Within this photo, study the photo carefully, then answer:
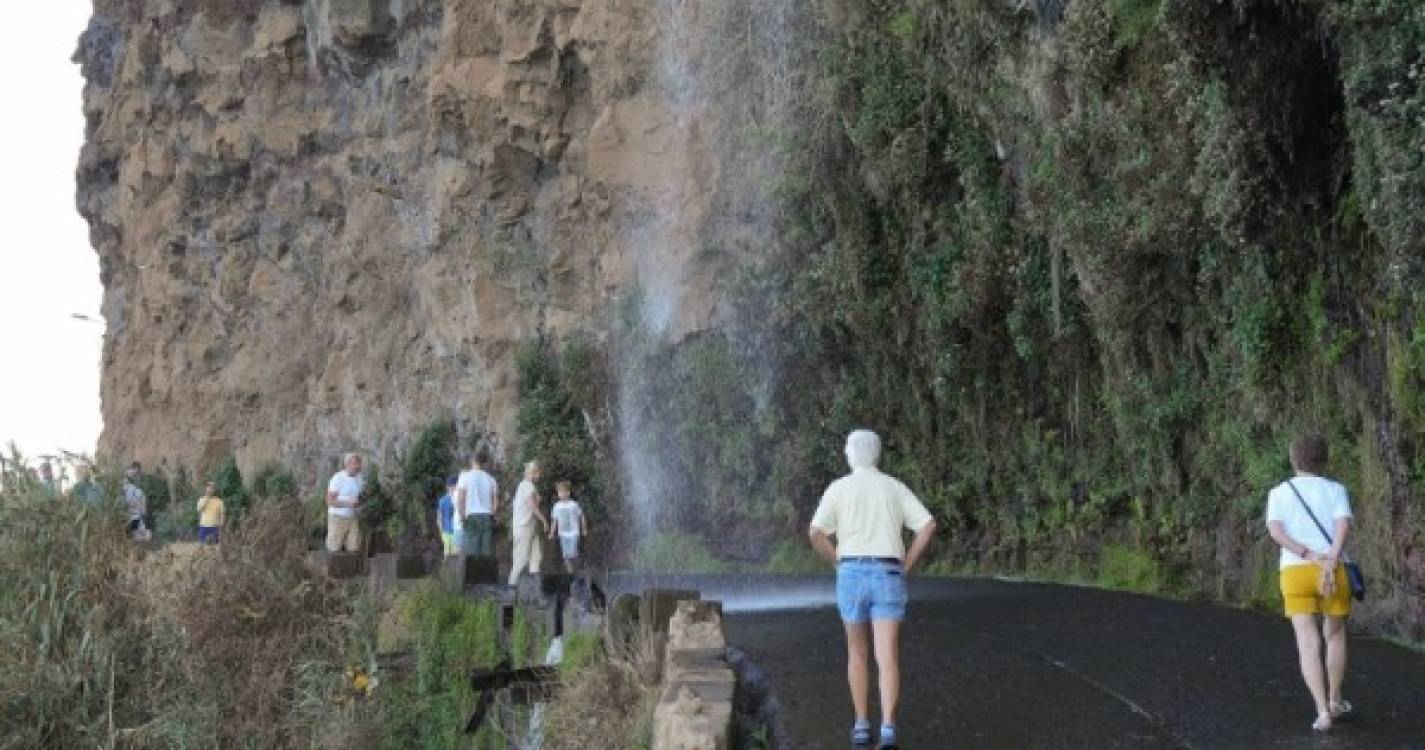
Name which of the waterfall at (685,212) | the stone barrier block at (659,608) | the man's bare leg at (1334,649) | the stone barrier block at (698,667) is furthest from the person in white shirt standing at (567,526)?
the waterfall at (685,212)

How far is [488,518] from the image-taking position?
17.3m

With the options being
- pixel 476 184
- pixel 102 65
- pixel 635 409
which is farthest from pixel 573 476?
pixel 102 65

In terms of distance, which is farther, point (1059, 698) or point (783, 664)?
point (783, 664)

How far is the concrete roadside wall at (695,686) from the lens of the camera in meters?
6.95

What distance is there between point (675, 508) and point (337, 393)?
1495 centimetres

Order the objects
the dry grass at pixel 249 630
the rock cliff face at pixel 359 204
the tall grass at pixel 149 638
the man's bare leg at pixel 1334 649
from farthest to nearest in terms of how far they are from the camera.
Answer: the rock cliff face at pixel 359 204
the dry grass at pixel 249 630
the tall grass at pixel 149 638
the man's bare leg at pixel 1334 649

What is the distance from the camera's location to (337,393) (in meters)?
39.2

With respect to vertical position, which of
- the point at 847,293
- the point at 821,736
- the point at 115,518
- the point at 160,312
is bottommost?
the point at 821,736

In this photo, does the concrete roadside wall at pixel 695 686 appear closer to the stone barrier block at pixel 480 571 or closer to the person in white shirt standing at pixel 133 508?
the stone barrier block at pixel 480 571

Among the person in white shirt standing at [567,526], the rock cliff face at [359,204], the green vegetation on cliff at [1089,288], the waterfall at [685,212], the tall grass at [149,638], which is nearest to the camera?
the green vegetation on cliff at [1089,288]

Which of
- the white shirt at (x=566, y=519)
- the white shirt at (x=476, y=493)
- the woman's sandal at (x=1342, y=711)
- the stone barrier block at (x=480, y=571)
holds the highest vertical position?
the white shirt at (x=476, y=493)

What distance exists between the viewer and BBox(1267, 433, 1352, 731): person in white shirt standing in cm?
741

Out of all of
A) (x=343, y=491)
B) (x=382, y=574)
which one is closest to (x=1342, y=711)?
(x=382, y=574)

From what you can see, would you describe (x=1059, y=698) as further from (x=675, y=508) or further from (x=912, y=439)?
(x=675, y=508)
